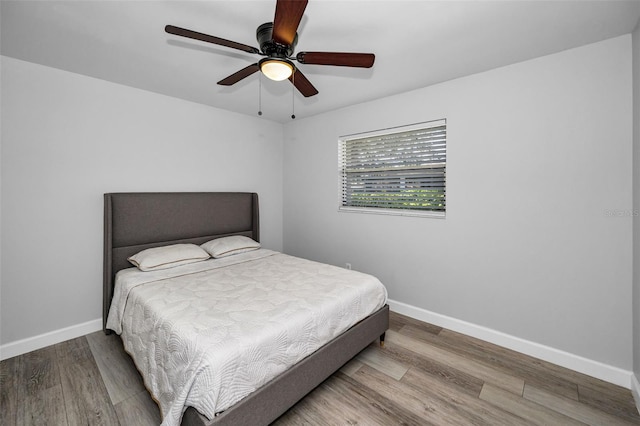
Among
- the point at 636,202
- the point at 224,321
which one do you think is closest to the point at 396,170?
the point at 636,202

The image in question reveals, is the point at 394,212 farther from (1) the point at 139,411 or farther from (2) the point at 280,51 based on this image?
(1) the point at 139,411

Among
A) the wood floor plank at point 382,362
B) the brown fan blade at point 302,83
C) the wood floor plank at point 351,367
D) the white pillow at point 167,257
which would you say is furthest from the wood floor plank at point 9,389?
the brown fan blade at point 302,83

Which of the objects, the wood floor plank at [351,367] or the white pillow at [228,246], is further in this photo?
the white pillow at [228,246]

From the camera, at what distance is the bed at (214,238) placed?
58.5 inches

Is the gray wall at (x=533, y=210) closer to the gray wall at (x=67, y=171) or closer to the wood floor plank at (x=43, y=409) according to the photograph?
the gray wall at (x=67, y=171)

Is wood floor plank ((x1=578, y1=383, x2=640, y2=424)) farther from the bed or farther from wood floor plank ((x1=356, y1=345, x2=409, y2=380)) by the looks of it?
the bed

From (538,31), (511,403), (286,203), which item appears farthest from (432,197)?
(286,203)

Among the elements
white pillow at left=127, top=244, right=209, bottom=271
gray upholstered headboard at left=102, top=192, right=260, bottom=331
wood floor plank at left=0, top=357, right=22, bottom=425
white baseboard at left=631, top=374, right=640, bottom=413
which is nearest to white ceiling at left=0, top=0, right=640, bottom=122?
gray upholstered headboard at left=102, top=192, right=260, bottom=331

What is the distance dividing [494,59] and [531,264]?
69.4 inches

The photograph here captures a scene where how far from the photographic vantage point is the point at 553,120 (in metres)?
2.23

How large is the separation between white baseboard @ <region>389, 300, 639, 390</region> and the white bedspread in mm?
858

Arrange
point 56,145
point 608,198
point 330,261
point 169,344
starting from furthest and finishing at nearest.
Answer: point 330,261 < point 56,145 < point 608,198 < point 169,344

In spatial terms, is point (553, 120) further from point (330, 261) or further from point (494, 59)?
point (330, 261)

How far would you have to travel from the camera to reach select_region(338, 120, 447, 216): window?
9.62 ft
